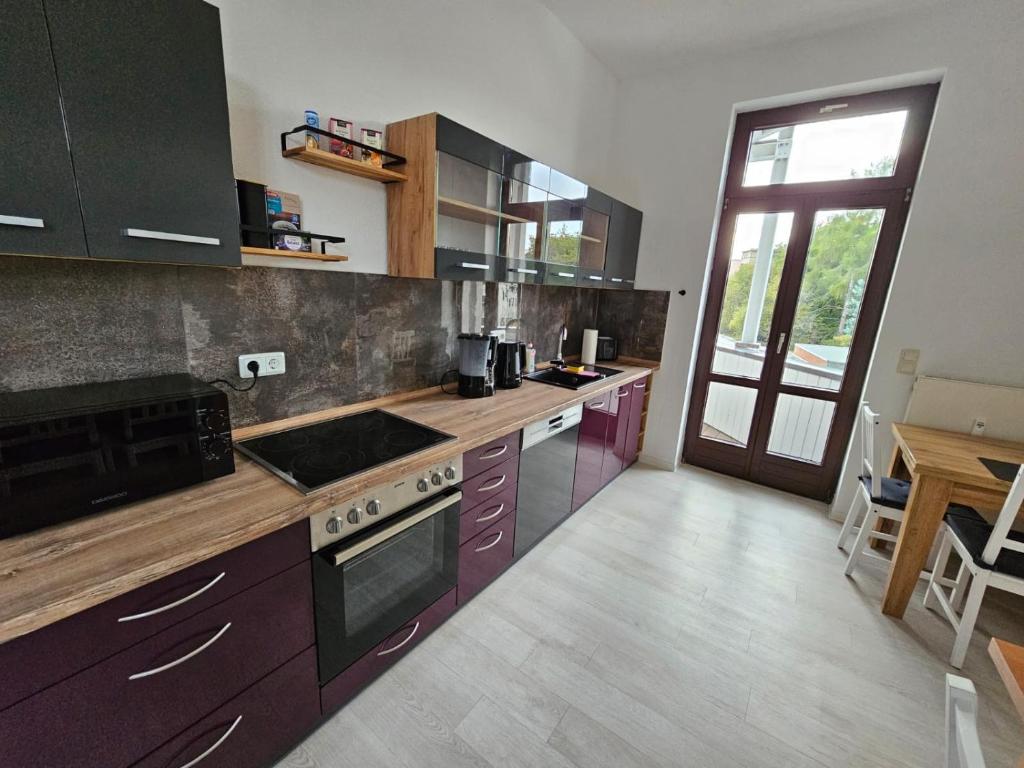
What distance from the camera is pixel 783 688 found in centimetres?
166

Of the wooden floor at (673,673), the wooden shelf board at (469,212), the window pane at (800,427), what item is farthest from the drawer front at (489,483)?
the window pane at (800,427)

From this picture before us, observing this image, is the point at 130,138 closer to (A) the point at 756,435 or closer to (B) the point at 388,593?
(B) the point at 388,593

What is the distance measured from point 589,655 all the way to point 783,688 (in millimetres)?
753

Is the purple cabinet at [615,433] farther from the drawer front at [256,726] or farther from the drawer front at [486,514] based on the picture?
the drawer front at [256,726]

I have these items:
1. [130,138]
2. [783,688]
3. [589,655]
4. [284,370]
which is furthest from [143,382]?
[783,688]

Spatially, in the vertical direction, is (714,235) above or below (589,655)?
above

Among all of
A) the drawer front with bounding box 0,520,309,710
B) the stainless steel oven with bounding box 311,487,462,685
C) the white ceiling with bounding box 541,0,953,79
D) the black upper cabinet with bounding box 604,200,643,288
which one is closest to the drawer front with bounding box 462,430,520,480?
the stainless steel oven with bounding box 311,487,462,685

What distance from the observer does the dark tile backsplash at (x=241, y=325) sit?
111 cm

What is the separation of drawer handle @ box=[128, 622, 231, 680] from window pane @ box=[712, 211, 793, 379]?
3.48m

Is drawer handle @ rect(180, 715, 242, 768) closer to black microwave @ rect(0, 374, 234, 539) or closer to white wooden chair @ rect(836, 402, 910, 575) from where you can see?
black microwave @ rect(0, 374, 234, 539)

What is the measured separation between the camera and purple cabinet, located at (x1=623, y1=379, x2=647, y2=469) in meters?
3.27

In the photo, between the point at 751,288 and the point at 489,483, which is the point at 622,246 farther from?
the point at 489,483

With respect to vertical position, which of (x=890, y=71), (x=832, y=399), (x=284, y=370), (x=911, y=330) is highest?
(x=890, y=71)

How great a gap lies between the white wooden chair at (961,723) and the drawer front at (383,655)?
58.0 inches
